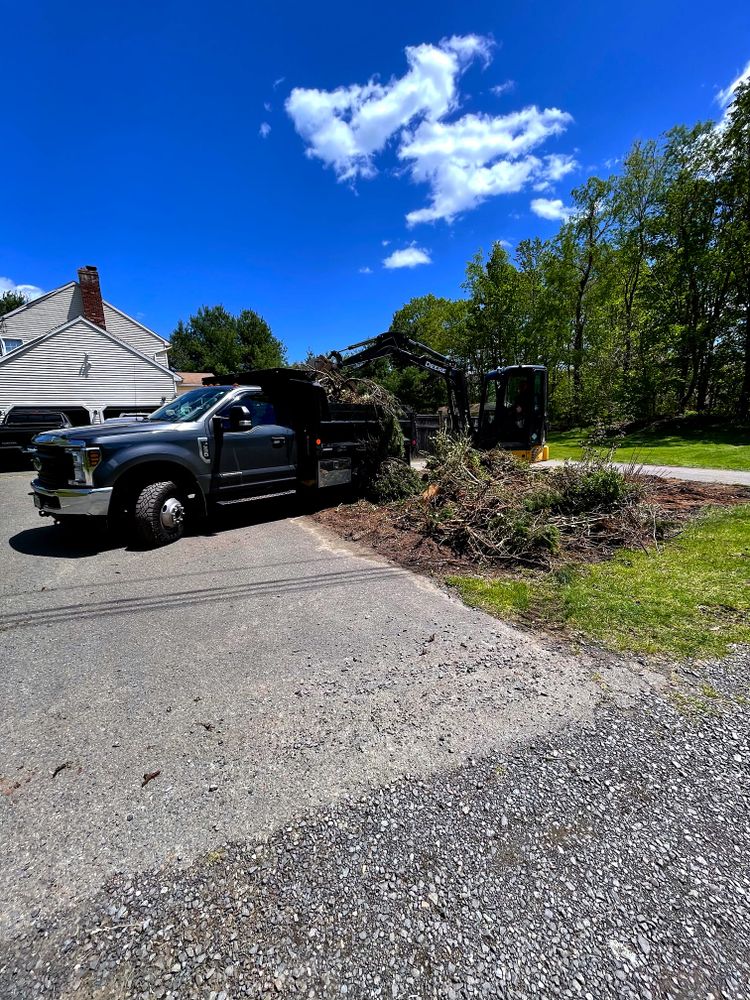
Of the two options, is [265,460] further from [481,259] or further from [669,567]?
[481,259]

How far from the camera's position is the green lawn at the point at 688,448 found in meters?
12.2

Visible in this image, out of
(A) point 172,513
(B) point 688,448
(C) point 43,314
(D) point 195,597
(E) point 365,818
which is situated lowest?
(E) point 365,818

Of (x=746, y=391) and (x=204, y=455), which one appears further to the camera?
(x=746, y=391)

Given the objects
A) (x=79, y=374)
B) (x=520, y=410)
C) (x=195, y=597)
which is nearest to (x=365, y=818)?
(x=195, y=597)

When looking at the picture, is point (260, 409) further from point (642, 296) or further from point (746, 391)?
point (642, 296)

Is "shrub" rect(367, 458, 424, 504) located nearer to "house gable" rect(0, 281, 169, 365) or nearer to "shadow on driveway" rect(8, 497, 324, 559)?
"shadow on driveway" rect(8, 497, 324, 559)

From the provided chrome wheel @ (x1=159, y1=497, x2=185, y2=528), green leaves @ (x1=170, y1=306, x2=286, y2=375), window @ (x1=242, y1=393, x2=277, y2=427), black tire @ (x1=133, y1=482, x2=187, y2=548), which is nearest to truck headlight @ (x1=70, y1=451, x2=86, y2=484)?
black tire @ (x1=133, y1=482, x2=187, y2=548)

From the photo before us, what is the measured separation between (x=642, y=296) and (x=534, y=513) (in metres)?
25.7

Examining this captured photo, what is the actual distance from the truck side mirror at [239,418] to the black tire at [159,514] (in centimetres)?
123

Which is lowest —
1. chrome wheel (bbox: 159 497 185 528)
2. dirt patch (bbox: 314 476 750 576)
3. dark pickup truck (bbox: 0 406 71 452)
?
dirt patch (bbox: 314 476 750 576)

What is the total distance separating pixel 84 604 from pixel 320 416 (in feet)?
14.9

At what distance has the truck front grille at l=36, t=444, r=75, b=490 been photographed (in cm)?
536

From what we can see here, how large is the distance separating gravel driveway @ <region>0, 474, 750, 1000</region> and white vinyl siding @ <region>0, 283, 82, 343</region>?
2614 cm

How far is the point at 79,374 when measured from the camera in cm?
2047
